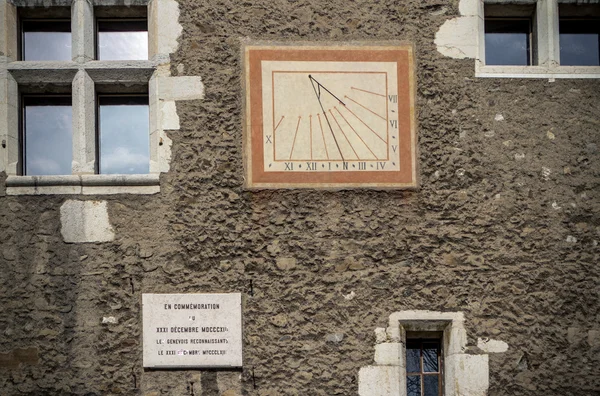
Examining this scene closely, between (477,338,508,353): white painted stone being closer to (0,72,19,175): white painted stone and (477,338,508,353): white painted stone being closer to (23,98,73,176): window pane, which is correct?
(23,98,73,176): window pane

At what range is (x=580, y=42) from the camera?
738cm

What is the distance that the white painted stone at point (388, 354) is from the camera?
6.74 m

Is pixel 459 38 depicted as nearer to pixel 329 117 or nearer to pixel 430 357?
pixel 329 117

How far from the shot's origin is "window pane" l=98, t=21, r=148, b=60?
7.23 m

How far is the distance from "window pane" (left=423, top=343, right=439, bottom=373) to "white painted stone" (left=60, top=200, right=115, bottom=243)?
7.51 feet

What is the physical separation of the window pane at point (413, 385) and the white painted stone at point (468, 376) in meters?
0.21

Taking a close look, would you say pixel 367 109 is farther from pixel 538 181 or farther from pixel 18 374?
pixel 18 374

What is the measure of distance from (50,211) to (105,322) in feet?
2.79

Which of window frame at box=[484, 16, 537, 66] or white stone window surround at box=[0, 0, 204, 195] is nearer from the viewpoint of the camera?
white stone window surround at box=[0, 0, 204, 195]

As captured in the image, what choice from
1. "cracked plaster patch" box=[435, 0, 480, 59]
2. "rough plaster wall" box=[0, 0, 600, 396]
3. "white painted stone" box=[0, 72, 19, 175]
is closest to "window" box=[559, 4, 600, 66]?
"rough plaster wall" box=[0, 0, 600, 396]

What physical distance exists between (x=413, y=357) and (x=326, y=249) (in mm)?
967

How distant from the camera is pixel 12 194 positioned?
270 inches

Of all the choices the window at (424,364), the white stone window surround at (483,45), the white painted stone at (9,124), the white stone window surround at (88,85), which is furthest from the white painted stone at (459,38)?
the white painted stone at (9,124)

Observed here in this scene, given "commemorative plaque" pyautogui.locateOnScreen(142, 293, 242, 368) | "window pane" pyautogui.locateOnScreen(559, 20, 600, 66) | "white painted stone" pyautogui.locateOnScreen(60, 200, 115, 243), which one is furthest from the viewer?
"window pane" pyautogui.locateOnScreen(559, 20, 600, 66)
